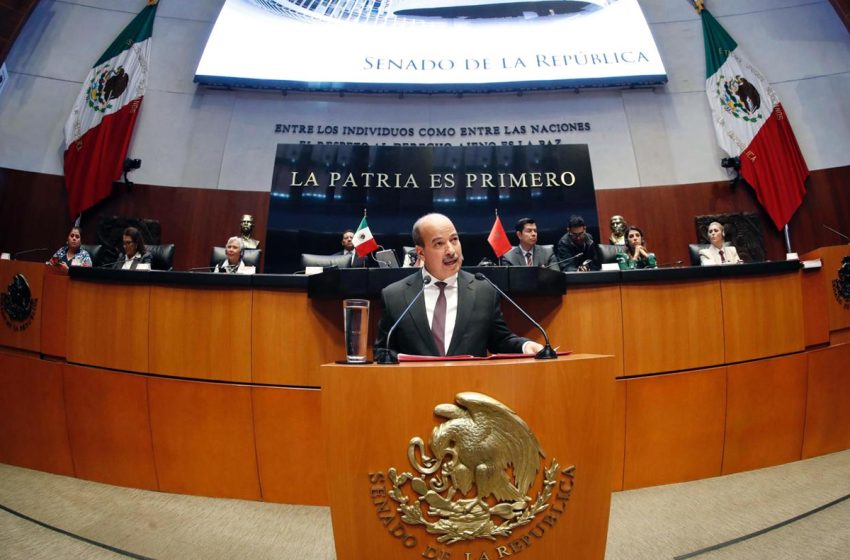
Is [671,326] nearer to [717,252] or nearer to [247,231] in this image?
[717,252]

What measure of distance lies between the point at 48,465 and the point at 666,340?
369cm

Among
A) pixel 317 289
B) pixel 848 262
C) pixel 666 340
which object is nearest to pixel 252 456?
pixel 317 289

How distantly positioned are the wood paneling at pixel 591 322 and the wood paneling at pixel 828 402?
135 centimetres

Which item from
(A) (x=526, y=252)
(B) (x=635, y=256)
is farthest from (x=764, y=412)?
(A) (x=526, y=252)

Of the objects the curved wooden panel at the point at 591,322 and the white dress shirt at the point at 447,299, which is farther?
the curved wooden panel at the point at 591,322

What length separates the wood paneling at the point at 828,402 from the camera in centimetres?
255

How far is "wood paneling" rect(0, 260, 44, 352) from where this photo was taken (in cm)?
264

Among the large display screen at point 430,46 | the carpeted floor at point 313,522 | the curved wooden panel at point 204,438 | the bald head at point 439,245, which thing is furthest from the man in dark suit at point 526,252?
the large display screen at point 430,46

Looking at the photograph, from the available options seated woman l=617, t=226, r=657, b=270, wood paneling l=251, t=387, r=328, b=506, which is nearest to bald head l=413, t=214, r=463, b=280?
wood paneling l=251, t=387, r=328, b=506

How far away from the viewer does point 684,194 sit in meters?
5.51

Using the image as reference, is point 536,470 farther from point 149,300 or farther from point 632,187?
point 632,187

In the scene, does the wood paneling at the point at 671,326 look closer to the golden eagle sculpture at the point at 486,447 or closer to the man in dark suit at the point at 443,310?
the man in dark suit at the point at 443,310

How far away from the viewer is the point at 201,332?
226 cm

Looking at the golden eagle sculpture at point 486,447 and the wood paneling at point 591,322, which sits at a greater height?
the wood paneling at point 591,322
